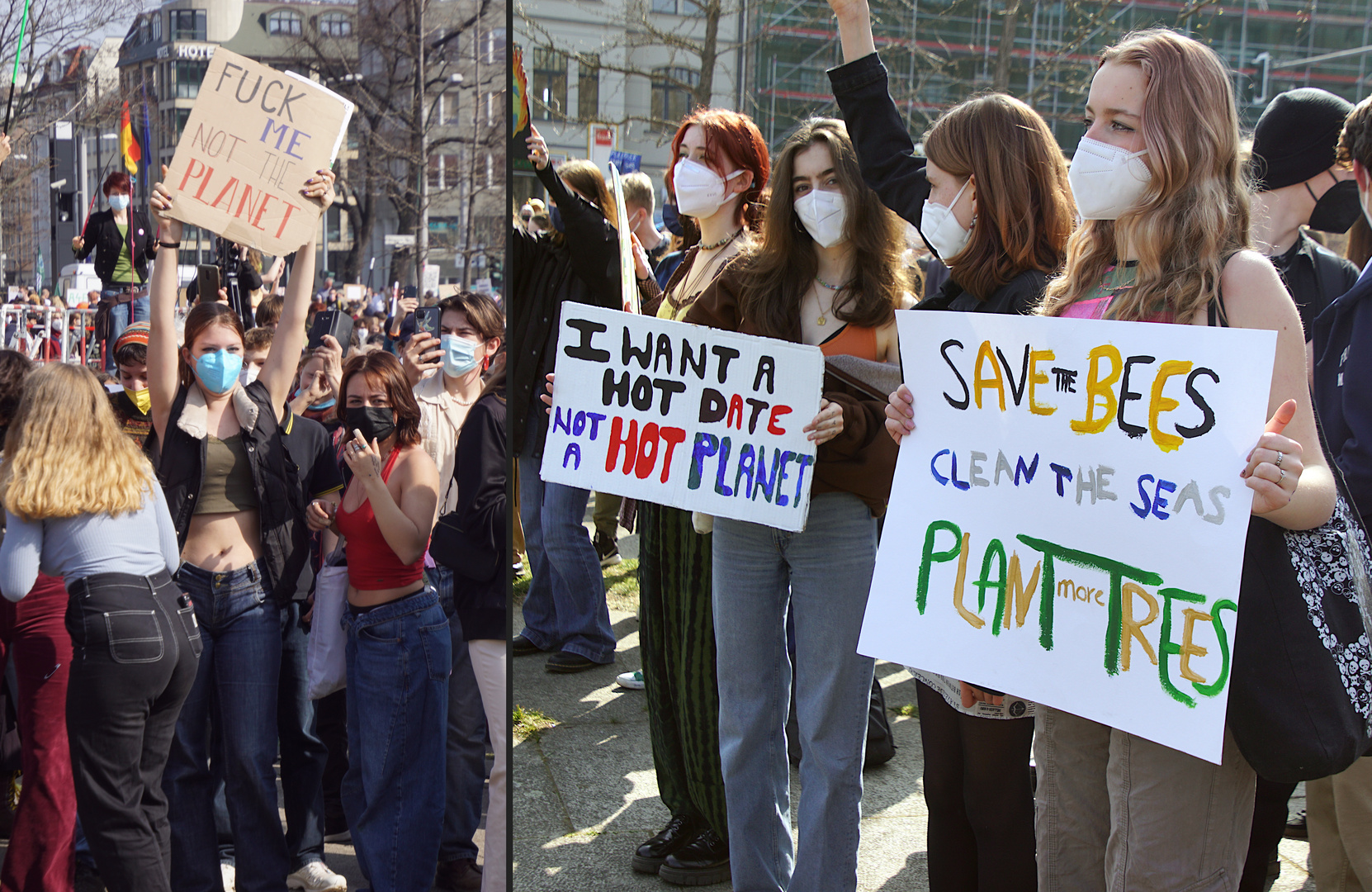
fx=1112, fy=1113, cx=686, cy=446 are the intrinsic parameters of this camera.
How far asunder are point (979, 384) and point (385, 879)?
4.67 ft

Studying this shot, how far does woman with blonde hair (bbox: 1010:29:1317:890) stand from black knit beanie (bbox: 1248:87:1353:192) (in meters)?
1.37

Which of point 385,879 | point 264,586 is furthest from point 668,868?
point 264,586

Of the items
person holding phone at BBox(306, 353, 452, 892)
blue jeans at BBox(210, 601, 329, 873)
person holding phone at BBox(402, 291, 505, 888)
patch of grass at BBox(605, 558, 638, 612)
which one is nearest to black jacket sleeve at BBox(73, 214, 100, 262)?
person holding phone at BBox(306, 353, 452, 892)

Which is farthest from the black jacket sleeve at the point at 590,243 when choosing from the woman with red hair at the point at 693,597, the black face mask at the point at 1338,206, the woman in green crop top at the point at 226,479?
the black face mask at the point at 1338,206

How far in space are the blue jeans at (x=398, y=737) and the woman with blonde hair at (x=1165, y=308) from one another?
3.61 ft

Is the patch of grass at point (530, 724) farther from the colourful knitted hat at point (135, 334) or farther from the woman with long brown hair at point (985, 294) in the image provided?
the colourful knitted hat at point (135, 334)

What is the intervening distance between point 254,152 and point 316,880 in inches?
54.8

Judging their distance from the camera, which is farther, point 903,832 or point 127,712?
point 903,832

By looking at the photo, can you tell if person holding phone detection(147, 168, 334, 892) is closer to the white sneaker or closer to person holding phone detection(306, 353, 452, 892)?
the white sneaker

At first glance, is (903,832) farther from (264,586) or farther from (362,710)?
(264,586)

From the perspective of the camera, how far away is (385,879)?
2.10m

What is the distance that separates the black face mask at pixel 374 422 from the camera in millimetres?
2068

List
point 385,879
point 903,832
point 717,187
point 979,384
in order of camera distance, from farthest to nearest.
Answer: point 903,832 → point 717,187 → point 385,879 → point 979,384

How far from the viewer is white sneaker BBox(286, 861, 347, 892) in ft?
6.99
